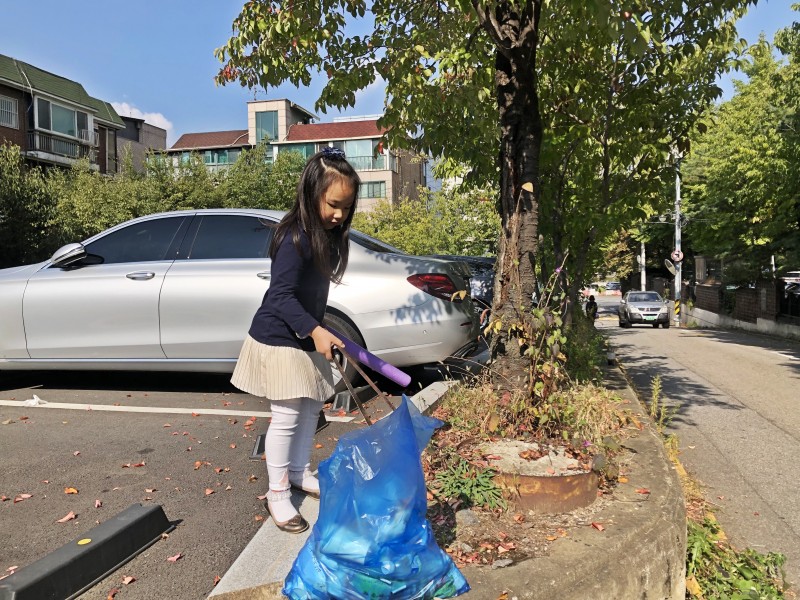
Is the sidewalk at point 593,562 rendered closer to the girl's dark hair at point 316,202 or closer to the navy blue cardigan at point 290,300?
the navy blue cardigan at point 290,300

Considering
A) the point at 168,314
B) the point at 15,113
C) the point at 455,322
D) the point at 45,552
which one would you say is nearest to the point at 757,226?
the point at 455,322

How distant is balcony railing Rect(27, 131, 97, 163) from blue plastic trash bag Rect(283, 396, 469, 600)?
36.4 meters

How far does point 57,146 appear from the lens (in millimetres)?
34312

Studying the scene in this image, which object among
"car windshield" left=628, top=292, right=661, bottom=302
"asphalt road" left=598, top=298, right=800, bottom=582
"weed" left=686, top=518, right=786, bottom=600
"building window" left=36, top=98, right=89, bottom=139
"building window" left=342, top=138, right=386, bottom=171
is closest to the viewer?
"weed" left=686, top=518, right=786, bottom=600

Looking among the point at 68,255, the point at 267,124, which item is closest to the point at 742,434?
the point at 68,255

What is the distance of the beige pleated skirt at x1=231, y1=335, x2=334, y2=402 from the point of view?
254 cm

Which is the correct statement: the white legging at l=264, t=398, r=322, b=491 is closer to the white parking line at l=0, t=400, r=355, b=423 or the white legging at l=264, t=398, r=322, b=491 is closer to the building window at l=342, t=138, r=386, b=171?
the white parking line at l=0, t=400, r=355, b=423

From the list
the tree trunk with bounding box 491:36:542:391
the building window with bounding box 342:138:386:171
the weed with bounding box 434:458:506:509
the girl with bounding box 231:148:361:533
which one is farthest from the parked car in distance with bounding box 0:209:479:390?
the building window with bounding box 342:138:386:171

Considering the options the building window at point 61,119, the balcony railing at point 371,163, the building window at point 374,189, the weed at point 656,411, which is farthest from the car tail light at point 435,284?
the building window at point 374,189

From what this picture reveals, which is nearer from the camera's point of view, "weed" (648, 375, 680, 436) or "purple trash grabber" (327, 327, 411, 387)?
"purple trash grabber" (327, 327, 411, 387)

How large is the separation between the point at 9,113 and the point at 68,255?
32426 mm

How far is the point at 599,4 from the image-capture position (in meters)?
2.68

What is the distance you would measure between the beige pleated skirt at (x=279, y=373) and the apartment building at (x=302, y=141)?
4487cm

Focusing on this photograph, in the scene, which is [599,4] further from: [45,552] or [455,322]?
[45,552]
